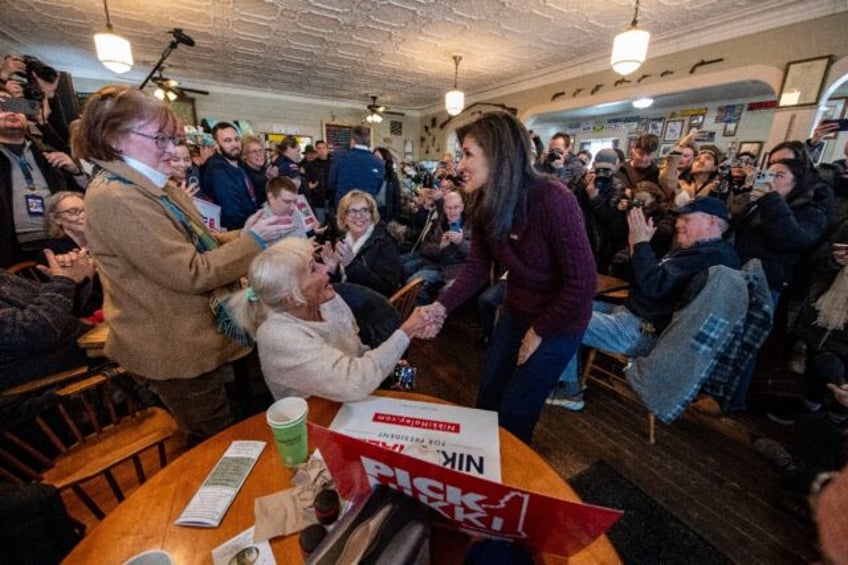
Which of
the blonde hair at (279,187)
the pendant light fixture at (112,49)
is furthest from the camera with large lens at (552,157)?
the pendant light fixture at (112,49)

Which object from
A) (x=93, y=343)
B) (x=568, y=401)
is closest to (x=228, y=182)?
(x=93, y=343)

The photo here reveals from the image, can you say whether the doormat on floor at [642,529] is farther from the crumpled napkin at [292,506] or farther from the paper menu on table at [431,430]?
the crumpled napkin at [292,506]

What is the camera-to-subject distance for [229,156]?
309 cm

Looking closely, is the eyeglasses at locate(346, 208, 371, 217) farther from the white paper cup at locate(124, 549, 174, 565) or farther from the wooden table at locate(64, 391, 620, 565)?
the white paper cup at locate(124, 549, 174, 565)

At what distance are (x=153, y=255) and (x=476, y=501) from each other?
3.37 feet

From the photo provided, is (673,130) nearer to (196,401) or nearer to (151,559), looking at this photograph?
(196,401)

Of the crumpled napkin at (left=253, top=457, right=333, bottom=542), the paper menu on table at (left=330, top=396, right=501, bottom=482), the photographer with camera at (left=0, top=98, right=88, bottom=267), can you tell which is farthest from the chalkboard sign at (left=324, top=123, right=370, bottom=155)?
the crumpled napkin at (left=253, top=457, right=333, bottom=542)

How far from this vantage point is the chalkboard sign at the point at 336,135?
28.2 feet

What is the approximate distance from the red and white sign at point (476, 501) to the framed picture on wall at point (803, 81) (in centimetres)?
467

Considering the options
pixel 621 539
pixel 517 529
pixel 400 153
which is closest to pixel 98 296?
pixel 517 529

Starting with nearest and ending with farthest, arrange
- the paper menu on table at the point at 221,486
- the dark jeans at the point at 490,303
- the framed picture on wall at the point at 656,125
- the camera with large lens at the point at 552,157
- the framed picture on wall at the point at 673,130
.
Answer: the paper menu on table at the point at 221,486
the dark jeans at the point at 490,303
the camera with large lens at the point at 552,157
the framed picture on wall at the point at 673,130
the framed picture on wall at the point at 656,125

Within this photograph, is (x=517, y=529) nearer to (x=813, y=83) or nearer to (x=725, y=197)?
(x=725, y=197)

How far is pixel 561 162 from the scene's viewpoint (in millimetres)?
3281

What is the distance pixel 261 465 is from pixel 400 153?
972 cm
